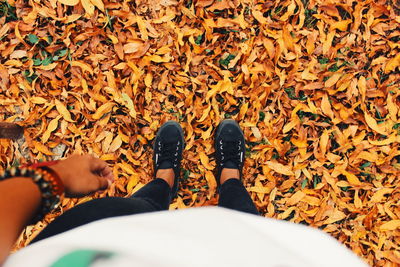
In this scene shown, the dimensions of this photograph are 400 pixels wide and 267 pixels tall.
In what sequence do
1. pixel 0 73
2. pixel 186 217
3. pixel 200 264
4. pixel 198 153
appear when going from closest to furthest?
pixel 200 264, pixel 186 217, pixel 0 73, pixel 198 153

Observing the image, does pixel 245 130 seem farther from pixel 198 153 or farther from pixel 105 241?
pixel 105 241

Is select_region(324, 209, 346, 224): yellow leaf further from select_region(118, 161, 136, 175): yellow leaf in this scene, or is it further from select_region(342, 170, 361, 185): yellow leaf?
select_region(118, 161, 136, 175): yellow leaf

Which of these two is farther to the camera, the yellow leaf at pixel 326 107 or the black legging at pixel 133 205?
the yellow leaf at pixel 326 107

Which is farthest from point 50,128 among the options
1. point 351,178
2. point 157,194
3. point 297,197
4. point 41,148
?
point 351,178

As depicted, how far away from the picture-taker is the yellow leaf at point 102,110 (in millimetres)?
1517

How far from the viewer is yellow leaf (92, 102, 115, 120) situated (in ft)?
4.98

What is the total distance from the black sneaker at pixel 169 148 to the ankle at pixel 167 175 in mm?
16

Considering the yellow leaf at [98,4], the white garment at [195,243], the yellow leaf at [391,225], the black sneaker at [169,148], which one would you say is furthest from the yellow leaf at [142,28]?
the yellow leaf at [391,225]

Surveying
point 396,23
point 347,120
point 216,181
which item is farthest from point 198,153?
point 396,23

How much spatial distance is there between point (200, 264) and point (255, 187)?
987mm

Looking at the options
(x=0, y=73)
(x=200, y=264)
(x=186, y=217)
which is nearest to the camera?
(x=200, y=264)

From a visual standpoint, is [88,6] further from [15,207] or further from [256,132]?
[15,207]

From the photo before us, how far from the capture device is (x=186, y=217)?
0.77 m

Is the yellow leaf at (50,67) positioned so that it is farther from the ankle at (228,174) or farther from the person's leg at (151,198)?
the ankle at (228,174)
